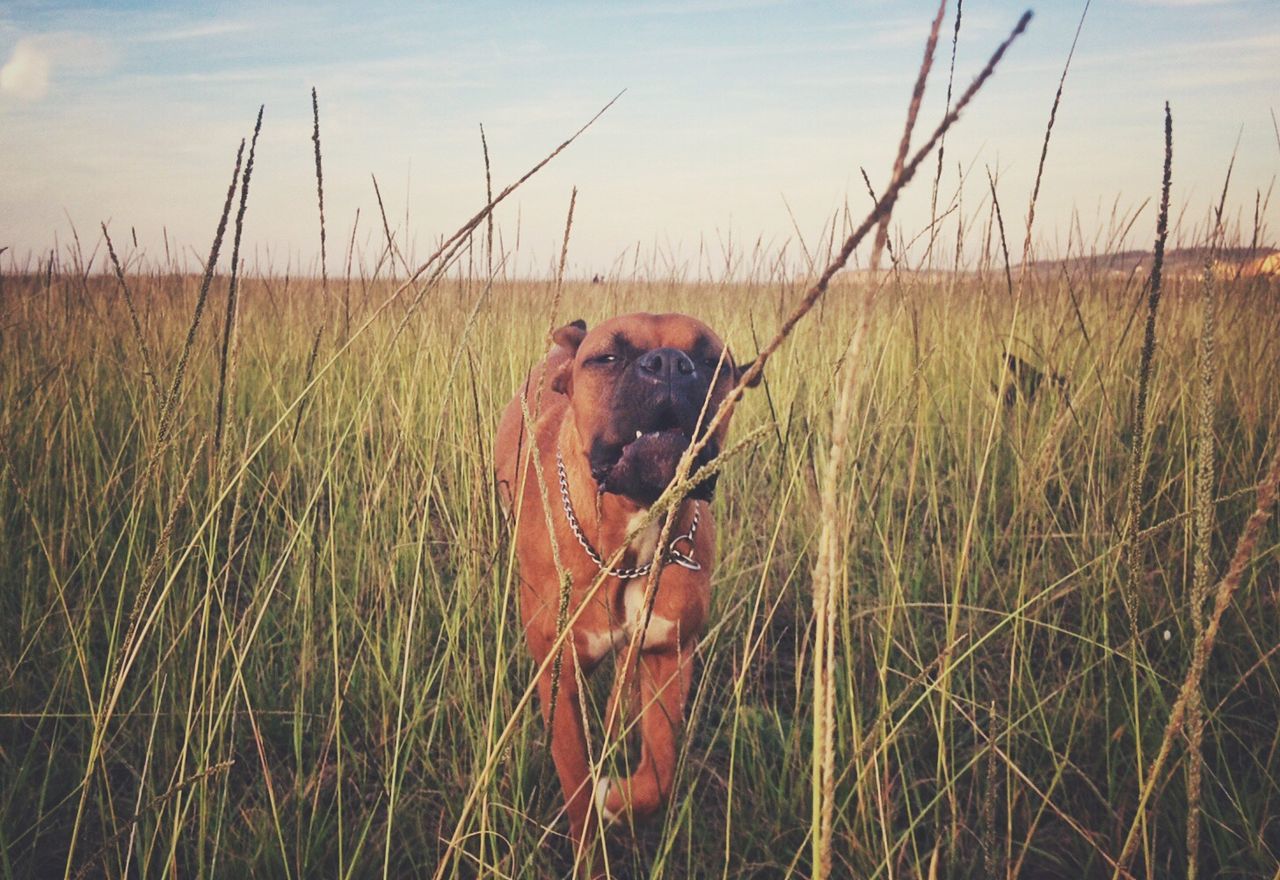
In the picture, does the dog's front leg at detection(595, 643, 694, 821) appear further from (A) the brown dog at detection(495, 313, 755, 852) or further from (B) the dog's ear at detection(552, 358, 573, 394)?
(B) the dog's ear at detection(552, 358, 573, 394)

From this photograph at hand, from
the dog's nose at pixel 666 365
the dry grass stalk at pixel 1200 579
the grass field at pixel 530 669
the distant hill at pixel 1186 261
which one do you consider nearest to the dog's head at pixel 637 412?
the dog's nose at pixel 666 365

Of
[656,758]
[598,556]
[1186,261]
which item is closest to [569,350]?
[598,556]

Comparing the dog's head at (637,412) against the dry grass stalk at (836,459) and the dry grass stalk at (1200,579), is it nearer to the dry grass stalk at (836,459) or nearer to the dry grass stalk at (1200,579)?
the dry grass stalk at (1200,579)

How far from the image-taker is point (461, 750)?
180cm

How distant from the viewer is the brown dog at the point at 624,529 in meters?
1.78

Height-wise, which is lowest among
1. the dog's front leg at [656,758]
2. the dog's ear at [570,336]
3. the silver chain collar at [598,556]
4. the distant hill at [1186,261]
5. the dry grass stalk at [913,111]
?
the dog's front leg at [656,758]

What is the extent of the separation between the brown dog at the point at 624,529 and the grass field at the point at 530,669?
0.13m

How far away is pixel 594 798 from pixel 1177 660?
1.63 metres

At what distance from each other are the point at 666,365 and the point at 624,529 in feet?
1.51

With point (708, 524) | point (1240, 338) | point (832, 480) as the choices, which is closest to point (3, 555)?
point (708, 524)

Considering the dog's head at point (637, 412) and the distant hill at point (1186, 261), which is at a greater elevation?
the distant hill at point (1186, 261)

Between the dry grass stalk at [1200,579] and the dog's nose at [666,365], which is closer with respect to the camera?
the dry grass stalk at [1200,579]

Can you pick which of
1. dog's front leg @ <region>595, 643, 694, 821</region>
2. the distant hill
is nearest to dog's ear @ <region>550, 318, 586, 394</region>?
dog's front leg @ <region>595, 643, 694, 821</region>

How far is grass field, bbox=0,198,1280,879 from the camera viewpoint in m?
1.21
